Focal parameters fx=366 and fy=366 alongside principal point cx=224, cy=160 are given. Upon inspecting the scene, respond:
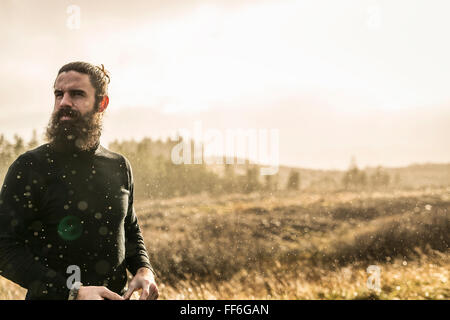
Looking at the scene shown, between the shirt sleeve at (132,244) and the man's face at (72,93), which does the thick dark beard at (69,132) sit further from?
the shirt sleeve at (132,244)

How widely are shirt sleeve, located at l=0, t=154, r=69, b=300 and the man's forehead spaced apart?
0.56m

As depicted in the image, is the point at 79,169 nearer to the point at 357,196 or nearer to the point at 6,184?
the point at 6,184

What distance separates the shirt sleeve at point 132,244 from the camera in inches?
101

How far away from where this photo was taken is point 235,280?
16.7 m

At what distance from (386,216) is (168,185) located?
3804 cm

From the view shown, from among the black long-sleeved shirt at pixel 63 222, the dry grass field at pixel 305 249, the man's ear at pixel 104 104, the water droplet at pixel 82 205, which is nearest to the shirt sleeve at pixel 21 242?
the black long-sleeved shirt at pixel 63 222

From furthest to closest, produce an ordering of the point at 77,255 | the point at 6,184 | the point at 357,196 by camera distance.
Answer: the point at 357,196
the point at 77,255
the point at 6,184

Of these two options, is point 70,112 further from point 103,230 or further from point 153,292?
point 153,292

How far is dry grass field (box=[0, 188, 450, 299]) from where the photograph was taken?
36.9ft

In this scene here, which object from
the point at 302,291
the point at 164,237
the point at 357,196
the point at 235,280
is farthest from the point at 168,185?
the point at 302,291

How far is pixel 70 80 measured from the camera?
2375mm

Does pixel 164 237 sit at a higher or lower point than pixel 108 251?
lower

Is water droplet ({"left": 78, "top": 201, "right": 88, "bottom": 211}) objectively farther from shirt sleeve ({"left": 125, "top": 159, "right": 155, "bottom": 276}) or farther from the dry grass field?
the dry grass field

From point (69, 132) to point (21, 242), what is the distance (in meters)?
0.74
